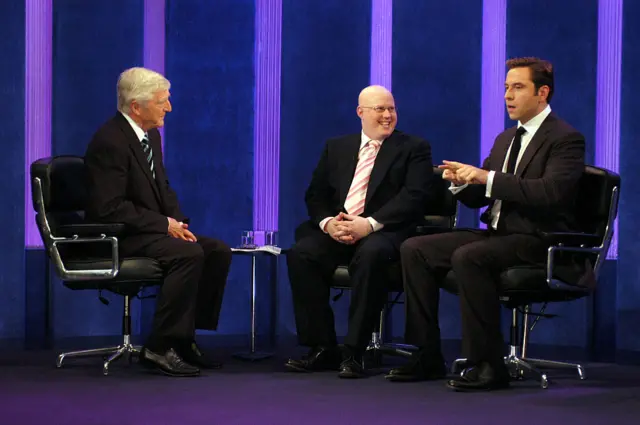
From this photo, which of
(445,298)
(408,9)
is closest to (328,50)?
(408,9)

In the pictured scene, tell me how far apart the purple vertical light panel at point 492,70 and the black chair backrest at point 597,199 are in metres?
1.66

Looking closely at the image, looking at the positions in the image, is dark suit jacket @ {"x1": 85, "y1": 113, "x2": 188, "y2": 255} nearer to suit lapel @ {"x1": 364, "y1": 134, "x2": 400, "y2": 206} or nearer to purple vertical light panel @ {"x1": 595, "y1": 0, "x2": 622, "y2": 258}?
suit lapel @ {"x1": 364, "y1": 134, "x2": 400, "y2": 206}

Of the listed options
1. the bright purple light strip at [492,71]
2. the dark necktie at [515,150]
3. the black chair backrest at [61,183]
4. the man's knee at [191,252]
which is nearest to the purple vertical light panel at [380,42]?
the bright purple light strip at [492,71]

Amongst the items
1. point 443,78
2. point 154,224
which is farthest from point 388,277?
point 443,78

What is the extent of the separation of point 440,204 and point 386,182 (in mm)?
350

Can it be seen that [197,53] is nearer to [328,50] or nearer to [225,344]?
[328,50]

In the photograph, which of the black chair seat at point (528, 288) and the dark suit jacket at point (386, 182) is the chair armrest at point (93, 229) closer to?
the dark suit jacket at point (386, 182)

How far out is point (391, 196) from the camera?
4.71 metres

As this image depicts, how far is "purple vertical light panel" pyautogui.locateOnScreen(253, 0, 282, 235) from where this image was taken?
235 inches

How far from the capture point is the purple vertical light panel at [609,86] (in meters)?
5.60

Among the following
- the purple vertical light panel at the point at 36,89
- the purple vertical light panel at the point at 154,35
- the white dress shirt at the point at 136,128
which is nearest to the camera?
the white dress shirt at the point at 136,128

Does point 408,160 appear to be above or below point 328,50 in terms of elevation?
below

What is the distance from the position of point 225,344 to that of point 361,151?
5.13 feet

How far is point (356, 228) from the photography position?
14.7ft
